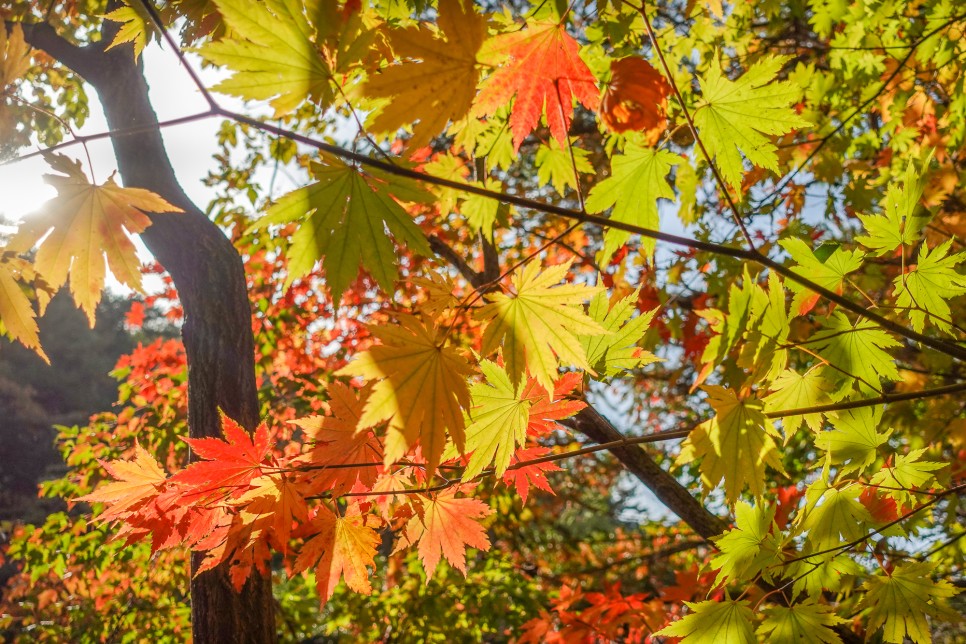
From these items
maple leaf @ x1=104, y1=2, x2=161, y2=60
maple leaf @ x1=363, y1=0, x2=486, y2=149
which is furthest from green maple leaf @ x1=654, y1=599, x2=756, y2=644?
maple leaf @ x1=104, y1=2, x2=161, y2=60

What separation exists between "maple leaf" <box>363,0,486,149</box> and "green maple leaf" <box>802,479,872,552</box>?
1302 millimetres

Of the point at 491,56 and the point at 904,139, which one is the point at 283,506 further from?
the point at 904,139

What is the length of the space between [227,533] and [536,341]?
1.00 meters

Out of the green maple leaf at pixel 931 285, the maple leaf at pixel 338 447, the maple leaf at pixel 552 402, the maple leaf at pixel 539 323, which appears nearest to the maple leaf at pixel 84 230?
the maple leaf at pixel 338 447

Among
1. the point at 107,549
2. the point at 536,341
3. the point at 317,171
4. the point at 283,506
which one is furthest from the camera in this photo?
the point at 107,549

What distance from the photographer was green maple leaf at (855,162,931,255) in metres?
1.43

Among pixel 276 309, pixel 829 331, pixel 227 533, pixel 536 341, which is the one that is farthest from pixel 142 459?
pixel 276 309

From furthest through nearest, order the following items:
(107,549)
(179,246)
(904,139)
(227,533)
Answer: (107,549), (904,139), (179,246), (227,533)

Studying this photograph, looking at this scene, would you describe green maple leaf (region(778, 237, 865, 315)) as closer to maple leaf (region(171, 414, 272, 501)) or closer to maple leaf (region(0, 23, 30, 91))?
maple leaf (region(171, 414, 272, 501))

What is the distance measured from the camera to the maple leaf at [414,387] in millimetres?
1021

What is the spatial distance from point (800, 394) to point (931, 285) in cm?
45

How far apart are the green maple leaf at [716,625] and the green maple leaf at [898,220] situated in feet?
3.38

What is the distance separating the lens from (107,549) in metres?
4.62

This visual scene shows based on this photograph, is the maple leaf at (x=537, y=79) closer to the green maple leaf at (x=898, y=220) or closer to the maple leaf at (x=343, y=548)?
the green maple leaf at (x=898, y=220)
